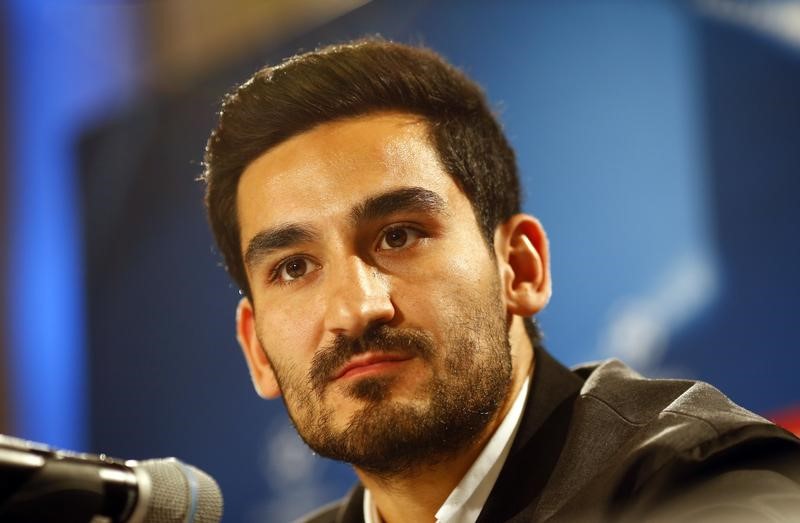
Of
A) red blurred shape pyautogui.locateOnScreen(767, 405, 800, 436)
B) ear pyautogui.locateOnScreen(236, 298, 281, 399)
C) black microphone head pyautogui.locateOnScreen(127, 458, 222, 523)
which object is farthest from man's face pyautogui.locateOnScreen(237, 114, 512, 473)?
red blurred shape pyautogui.locateOnScreen(767, 405, 800, 436)

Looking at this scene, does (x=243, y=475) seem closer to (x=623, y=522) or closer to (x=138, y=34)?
(x=138, y=34)

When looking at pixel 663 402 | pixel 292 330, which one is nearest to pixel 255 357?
pixel 292 330

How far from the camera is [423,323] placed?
1.79 m

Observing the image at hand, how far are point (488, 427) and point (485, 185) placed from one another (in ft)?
1.85

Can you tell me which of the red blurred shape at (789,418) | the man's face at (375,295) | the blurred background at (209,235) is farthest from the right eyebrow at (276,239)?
the red blurred shape at (789,418)

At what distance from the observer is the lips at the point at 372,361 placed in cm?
175

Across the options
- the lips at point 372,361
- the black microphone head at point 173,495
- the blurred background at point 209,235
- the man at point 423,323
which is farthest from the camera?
the blurred background at point 209,235

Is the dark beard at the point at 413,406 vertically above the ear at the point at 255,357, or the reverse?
the ear at the point at 255,357

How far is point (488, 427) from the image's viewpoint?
1.92 meters

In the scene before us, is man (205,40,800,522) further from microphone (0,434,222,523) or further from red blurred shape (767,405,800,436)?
red blurred shape (767,405,800,436)

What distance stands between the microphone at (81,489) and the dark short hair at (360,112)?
2.83 feet

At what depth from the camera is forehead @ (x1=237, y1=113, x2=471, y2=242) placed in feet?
6.26

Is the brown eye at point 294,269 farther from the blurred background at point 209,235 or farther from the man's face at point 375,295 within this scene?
the blurred background at point 209,235

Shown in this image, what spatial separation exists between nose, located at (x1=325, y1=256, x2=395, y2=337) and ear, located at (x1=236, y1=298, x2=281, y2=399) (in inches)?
14.5
